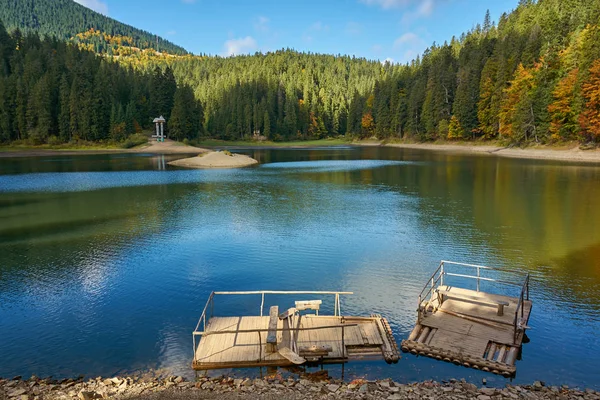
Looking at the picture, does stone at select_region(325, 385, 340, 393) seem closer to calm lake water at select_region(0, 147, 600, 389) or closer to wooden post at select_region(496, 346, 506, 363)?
calm lake water at select_region(0, 147, 600, 389)

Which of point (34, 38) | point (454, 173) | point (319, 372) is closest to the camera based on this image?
point (319, 372)

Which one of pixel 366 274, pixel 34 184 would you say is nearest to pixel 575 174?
pixel 366 274

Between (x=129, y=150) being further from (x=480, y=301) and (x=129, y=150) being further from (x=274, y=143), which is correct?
(x=480, y=301)

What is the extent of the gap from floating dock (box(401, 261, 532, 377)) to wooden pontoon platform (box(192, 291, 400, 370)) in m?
1.32

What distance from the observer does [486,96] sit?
117188 millimetres

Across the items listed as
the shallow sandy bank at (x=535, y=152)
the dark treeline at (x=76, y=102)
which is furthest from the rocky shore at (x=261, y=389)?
the dark treeline at (x=76, y=102)

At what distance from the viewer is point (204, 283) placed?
70.9ft

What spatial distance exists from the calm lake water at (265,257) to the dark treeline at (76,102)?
2956 inches

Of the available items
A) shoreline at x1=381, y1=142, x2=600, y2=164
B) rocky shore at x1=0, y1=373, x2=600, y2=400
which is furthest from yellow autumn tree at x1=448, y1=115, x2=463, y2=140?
rocky shore at x1=0, y1=373, x2=600, y2=400

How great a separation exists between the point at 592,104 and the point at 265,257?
83.5 meters

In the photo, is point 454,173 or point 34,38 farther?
point 34,38

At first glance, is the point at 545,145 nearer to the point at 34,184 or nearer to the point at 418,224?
the point at 418,224

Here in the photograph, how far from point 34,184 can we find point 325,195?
135ft

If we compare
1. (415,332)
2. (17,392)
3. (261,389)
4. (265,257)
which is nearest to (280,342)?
(261,389)
